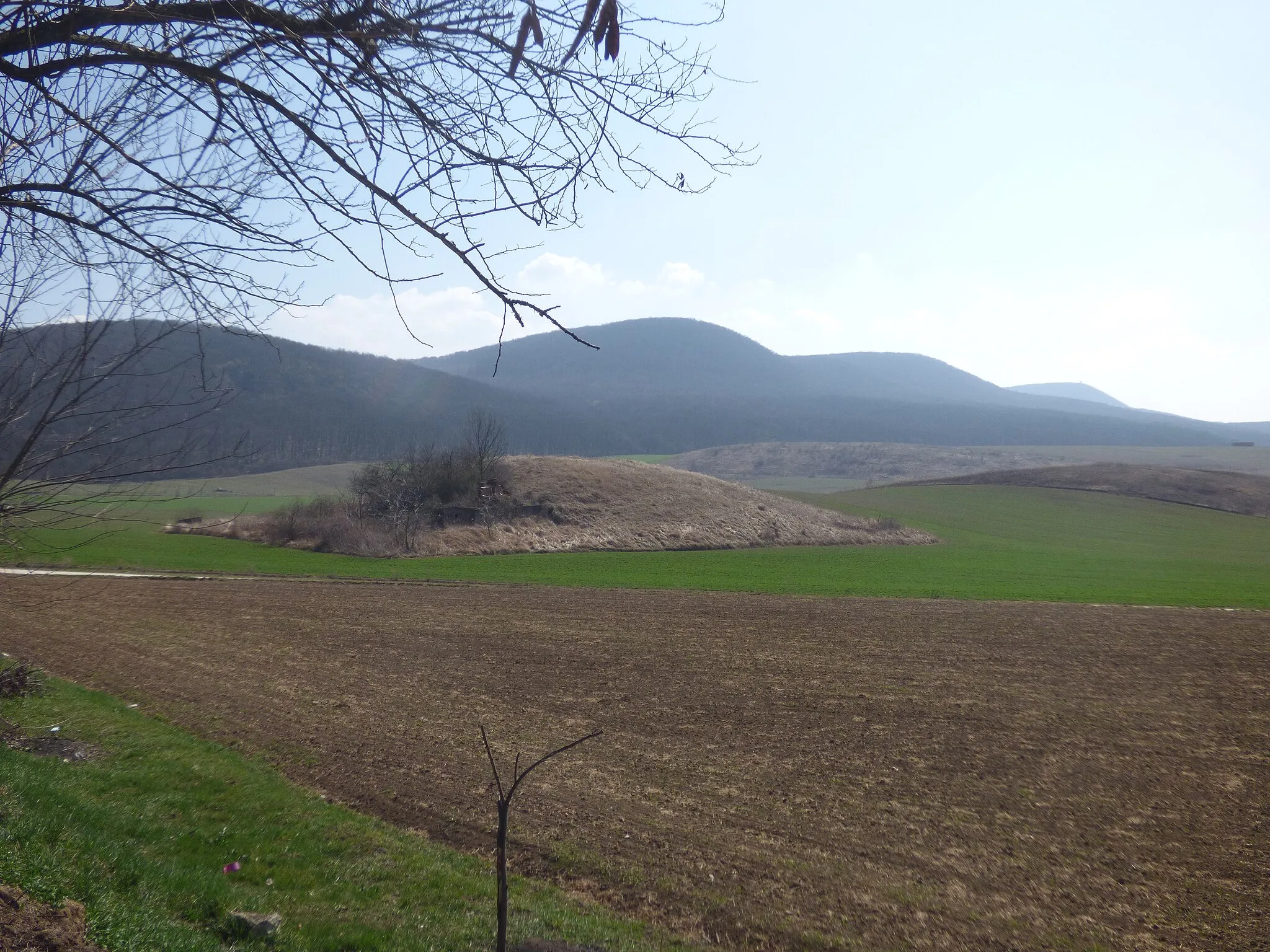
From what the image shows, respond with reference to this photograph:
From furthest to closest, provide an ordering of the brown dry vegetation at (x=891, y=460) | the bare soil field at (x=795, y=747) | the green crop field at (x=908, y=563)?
Answer: the brown dry vegetation at (x=891, y=460)
the green crop field at (x=908, y=563)
the bare soil field at (x=795, y=747)

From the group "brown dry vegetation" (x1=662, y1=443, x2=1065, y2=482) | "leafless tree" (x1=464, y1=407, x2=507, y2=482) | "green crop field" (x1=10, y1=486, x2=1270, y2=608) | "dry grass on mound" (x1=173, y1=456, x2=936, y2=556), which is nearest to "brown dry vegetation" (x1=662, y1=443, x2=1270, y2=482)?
"brown dry vegetation" (x1=662, y1=443, x2=1065, y2=482)

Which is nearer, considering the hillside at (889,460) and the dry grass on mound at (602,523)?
the dry grass on mound at (602,523)

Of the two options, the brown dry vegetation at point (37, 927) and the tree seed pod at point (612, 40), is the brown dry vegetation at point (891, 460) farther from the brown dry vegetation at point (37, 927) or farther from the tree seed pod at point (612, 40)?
the tree seed pod at point (612, 40)

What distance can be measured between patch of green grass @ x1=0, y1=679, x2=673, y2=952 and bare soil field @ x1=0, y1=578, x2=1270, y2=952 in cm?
86

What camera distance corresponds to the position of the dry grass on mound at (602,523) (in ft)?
148

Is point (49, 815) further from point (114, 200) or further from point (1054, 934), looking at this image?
point (1054, 934)

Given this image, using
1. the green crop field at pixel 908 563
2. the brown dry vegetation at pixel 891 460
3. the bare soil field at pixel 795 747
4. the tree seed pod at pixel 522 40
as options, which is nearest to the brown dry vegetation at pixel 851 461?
the brown dry vegetation at pixel 891 460

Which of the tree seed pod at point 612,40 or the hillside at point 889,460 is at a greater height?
the tree seed pod at point 612,40

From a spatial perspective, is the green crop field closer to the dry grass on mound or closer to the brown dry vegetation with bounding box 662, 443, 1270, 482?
the dry grass on mound

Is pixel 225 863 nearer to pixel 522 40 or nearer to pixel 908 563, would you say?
pixel 522 40

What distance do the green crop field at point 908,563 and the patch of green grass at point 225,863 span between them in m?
13.6

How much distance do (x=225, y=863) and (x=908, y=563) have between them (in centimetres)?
3907

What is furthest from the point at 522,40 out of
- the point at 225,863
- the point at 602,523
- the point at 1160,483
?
the point at 1160,483

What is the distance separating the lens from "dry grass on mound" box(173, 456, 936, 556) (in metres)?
45.2
